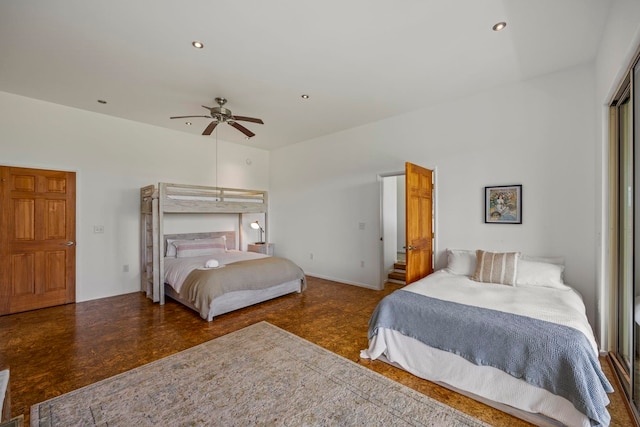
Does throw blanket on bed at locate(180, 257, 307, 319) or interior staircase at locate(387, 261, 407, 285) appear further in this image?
interior staircase at locate(387, 261, 407, 285)

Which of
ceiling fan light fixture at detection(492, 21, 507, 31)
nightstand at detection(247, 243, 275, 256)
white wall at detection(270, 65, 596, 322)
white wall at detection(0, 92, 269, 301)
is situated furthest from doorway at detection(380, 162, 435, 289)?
white wall at detection(0, 92, 269, 301)

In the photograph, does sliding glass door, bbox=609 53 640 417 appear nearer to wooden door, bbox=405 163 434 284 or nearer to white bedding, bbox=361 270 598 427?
white bedding, bbox=361 270 598 427

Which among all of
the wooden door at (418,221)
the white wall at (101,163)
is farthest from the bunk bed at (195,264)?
the wooden door at (418,221)

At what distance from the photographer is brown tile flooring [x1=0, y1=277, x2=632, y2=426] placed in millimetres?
2170

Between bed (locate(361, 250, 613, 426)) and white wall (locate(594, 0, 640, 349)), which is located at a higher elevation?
white wall (locate(594, 0, 640, 349))

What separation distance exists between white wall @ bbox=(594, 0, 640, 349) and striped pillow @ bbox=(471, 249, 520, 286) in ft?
2.23

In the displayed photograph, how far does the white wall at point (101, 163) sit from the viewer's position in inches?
153

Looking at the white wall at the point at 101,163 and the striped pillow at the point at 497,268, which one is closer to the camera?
the striped pillow at the point at 497,268

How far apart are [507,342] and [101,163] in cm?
571

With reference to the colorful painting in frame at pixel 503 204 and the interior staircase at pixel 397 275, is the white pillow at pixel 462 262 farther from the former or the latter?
the interior staircase at pixel 397 275

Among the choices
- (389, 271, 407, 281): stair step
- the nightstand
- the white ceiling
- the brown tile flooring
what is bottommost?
the brown tile flooring

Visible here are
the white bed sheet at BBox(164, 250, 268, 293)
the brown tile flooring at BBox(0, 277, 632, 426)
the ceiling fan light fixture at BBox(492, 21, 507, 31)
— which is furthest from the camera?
the white bed sheet at BBox(164, 250, 268, 293)

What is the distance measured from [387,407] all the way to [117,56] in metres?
3.97

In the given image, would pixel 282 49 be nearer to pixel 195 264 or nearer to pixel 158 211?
pixel 158 211
